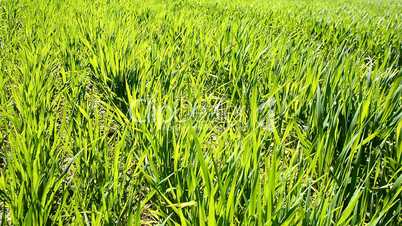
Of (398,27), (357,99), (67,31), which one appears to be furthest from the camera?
(398,27)

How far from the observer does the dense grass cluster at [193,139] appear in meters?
0.89

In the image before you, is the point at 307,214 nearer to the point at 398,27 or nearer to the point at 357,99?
the point at 357,99

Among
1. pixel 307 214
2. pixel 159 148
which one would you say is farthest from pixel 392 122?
pixel 159 148

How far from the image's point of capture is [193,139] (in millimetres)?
1069

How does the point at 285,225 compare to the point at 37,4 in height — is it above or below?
below

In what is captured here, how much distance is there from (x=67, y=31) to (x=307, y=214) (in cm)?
214

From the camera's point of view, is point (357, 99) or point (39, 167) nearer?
point (39, 167)

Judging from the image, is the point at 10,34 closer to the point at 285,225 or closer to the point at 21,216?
the point at 21,216

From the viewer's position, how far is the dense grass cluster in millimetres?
891

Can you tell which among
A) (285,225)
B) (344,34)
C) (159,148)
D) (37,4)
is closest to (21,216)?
(159,148)

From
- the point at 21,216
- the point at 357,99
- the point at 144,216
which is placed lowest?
the point at 144,216

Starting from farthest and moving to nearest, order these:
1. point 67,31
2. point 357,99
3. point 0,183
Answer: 1. point 67,31
2. point 357,99
3. point 0,183

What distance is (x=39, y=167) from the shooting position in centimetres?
100

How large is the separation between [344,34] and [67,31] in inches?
90.8
